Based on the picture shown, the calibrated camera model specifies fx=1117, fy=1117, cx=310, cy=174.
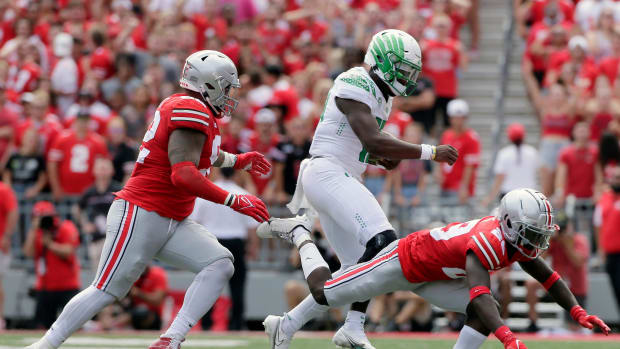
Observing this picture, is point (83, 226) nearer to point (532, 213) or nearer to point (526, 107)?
point (526, 107)

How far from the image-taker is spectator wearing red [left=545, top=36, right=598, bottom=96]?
1262cm

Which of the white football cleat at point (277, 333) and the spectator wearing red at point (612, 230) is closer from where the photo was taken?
the white football cleat at point (277, 333)

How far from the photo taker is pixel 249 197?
648 cm

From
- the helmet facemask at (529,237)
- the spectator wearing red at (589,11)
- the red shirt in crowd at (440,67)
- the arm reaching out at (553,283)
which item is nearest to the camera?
the helmet facemask at (529,237)

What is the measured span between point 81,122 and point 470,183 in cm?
435

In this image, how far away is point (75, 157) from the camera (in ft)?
40.6

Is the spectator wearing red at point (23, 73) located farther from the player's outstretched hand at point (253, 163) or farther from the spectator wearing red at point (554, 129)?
the player's outstretched hand at point (253, 163)

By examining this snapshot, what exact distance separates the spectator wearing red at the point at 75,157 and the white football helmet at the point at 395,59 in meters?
6.00

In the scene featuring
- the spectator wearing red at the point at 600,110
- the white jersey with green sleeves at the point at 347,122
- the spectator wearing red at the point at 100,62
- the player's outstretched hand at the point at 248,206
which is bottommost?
the player's outstretched hand at the point at 248,206

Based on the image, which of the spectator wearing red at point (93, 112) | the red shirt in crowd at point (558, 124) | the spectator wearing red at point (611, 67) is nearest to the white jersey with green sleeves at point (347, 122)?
the red shirt in crowd at point (558, 124)

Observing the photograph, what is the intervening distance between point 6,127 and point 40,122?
39 cm

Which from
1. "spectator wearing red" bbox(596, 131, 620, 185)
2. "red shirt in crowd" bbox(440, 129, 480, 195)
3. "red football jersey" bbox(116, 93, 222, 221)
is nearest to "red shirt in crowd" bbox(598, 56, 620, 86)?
"spectator wearing red" bbox(596, 131, 620, 185)

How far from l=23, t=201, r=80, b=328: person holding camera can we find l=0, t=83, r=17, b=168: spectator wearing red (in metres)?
1.74

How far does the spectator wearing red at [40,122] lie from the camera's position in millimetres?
12672
